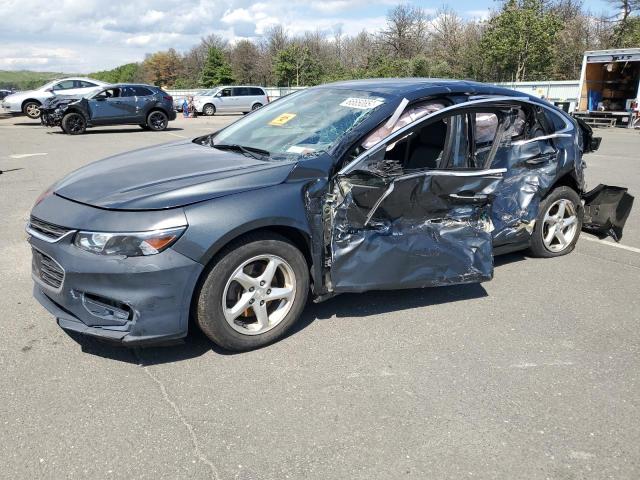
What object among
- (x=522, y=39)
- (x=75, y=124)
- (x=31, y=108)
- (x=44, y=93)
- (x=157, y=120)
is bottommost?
(x=75, y=124)

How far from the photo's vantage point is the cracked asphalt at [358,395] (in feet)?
8.02

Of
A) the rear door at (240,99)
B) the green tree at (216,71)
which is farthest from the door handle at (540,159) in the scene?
the green tree at (216,71)

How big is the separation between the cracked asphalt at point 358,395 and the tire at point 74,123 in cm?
1524

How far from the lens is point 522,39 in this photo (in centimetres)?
3297

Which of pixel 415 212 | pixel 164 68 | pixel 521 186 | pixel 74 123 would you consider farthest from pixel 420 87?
pixel 164 68

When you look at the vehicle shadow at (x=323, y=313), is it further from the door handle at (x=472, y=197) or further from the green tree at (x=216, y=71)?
the green tree at (x=216, y=71)

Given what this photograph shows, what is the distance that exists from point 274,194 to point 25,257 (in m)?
3.17

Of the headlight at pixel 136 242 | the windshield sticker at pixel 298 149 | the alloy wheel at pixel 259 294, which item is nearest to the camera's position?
the headlight at pixel 136 242

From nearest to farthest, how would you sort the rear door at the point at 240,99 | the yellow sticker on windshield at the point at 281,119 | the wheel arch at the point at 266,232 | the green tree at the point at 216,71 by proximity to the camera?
1. the wheel arch at the point at 266,232
2. the yellow sticker on windshield at the point at 281,119
3. the rear door at the point at 240,99
4. the green tree at the point at 216,71

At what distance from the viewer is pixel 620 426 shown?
2.71 metres

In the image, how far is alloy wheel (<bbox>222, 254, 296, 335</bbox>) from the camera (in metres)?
3.24

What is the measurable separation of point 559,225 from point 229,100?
28.9 metres

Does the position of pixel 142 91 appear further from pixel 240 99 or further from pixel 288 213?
pixel 288 213

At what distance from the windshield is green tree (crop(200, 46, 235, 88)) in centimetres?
5807
